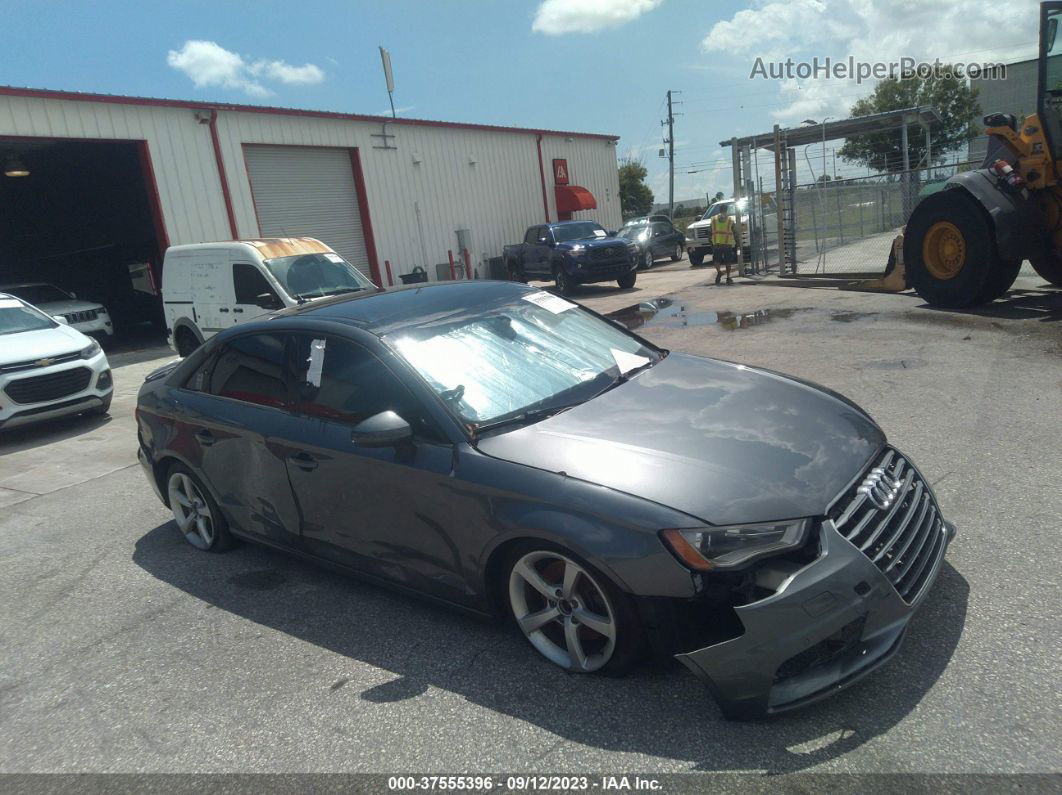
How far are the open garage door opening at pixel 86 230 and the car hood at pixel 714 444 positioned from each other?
16.3m

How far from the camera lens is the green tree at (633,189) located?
73625mm

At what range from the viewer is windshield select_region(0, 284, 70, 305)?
635 inches

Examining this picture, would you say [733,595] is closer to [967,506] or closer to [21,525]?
[967,506]

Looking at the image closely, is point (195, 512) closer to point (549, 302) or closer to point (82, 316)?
point (549, 302)

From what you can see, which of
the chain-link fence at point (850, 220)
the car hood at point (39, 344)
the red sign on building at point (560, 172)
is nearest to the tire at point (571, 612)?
the car hood at point (39, 344)

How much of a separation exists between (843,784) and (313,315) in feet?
10.9

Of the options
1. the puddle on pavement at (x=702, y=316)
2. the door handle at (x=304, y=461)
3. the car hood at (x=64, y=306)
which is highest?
the car hood at (x=64, y=306)

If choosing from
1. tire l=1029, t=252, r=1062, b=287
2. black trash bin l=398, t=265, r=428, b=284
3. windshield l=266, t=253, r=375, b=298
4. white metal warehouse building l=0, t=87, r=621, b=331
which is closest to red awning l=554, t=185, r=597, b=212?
white metal warehouse building l=0, t=87, r=621, b=331

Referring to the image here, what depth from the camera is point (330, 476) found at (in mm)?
3848

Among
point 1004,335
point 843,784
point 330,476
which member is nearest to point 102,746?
point 330,476

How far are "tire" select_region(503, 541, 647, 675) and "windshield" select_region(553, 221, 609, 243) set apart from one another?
1790cm

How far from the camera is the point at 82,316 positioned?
634 inches

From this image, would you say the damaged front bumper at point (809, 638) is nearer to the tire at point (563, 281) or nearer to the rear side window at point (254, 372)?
the rear side window at point (254, 372)

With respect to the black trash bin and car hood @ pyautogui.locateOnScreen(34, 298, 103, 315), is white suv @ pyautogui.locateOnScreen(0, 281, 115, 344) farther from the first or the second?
the black trash bin
